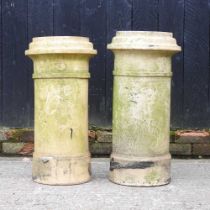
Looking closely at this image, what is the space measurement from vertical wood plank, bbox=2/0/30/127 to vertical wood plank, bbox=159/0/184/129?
132 cm

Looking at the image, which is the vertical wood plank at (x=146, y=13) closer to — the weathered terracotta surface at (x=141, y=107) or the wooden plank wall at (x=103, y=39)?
the wooden plank wall at (x=103, y=39)

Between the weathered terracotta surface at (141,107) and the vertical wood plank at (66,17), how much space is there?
1.03m

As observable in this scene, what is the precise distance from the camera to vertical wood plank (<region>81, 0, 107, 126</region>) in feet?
16.3

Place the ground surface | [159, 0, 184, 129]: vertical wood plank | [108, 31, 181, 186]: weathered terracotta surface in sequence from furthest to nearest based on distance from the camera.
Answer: [159, 0, 184, 129]: vertical wood plank < [108, 31, 181, 186]: weathered terracotta surface < the ground surface

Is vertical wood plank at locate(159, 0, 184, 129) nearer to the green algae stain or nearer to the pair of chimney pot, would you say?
the pair of chimney pot

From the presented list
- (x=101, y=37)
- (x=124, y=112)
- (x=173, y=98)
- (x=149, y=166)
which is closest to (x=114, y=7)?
(x=101, y=37)

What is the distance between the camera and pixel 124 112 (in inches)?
159

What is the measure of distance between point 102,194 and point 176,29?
6.31 feet

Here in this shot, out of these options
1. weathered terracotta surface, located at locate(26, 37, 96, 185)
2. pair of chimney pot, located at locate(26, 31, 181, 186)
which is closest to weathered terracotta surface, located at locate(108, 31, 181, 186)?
pair of chimney pot, located at locate(26, 31, 181, 186)

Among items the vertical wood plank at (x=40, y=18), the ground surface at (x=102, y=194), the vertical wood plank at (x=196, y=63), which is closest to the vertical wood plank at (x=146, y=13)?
the vertical wood plank at (x=196, y=63)

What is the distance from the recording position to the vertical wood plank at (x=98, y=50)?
496 cm

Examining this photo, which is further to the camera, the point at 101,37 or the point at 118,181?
the point at 101,37

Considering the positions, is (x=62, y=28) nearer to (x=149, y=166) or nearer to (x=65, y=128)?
(x=65, y=128)

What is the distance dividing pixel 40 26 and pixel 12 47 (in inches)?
13.5
